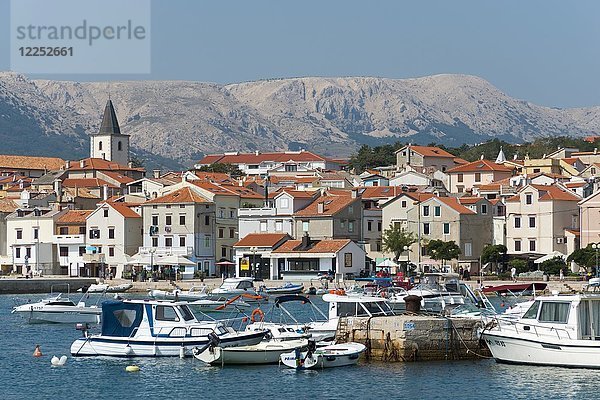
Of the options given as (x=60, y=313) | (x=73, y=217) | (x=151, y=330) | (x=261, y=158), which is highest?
(x=261, y=158)

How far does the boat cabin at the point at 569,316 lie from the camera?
37.6 meters

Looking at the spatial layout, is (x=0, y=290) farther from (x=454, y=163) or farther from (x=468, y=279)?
(x=454, y=163)

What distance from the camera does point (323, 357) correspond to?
128ft

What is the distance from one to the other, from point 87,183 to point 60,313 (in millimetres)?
63211

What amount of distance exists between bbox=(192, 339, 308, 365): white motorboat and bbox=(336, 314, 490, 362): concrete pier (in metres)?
1.91

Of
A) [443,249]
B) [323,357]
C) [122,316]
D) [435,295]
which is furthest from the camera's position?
[443,249]

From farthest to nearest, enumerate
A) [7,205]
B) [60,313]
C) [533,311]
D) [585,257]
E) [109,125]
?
[109,125]
[7,205]
[585,257]
[60,313]
[533,311]

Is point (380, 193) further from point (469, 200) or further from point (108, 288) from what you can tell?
point (108, 288)

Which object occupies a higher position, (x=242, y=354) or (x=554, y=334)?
(x=554, y=334)

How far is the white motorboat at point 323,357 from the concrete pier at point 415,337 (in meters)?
1.13

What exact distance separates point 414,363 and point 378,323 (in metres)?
1.78

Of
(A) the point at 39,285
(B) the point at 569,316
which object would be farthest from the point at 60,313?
(B) the point at 569,316

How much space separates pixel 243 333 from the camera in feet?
136

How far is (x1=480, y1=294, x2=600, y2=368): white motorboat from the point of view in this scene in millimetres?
37562
